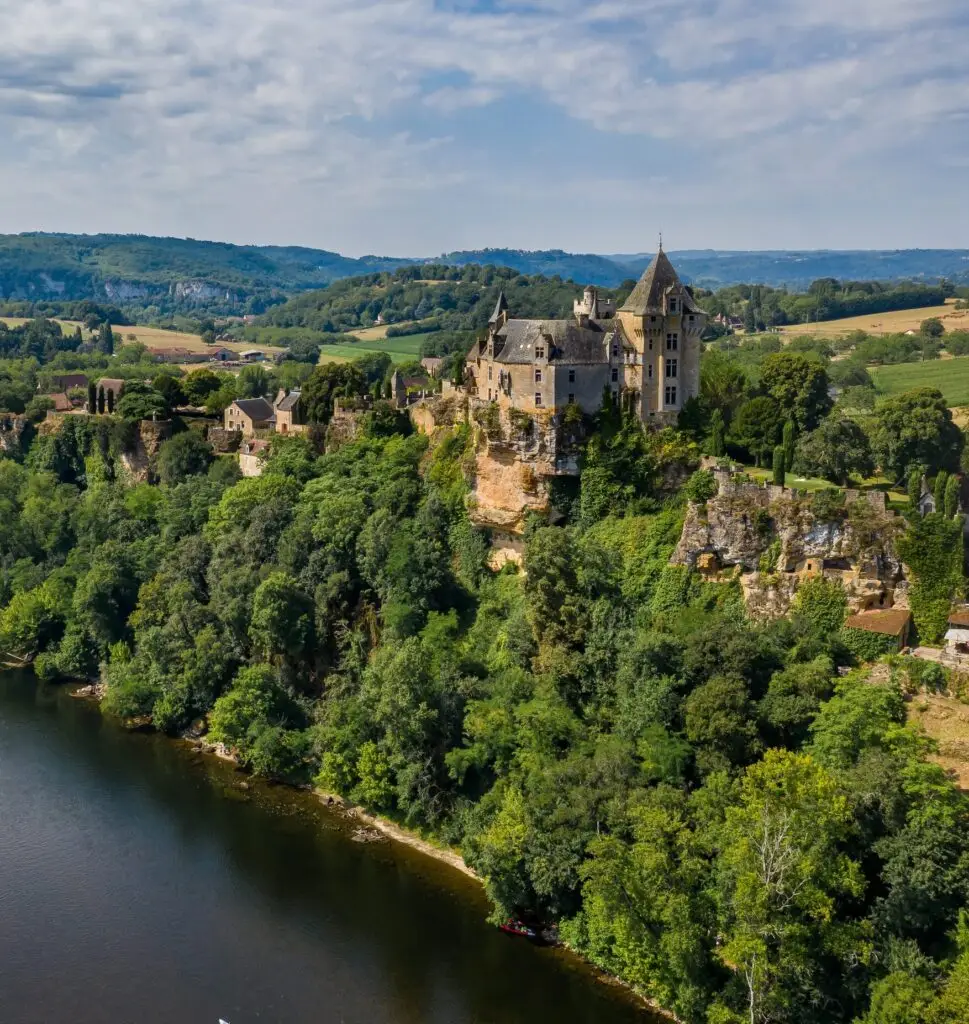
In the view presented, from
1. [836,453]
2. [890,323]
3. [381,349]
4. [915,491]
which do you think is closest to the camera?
[915,491]

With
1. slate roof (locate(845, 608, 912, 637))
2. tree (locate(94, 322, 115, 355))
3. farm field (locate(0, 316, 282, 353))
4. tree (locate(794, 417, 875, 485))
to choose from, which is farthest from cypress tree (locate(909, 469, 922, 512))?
tree (locate(94, 322, 115, 355))

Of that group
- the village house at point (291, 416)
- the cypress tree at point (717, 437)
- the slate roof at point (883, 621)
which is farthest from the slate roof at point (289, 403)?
the slate roof at point (883, 621)

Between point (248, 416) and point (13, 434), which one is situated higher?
point (248, 416)

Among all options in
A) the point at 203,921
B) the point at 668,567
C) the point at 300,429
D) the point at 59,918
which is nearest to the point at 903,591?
the point at 668,567

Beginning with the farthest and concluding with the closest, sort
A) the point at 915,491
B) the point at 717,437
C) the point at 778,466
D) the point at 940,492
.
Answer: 1. the point at 717,437
2. the point at 778,466
3. the point at 915,491
4. the point at 940,492

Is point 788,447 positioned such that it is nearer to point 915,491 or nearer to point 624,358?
point 915,491

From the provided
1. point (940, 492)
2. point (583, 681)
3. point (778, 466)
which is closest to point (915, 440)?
point (940, 492)
